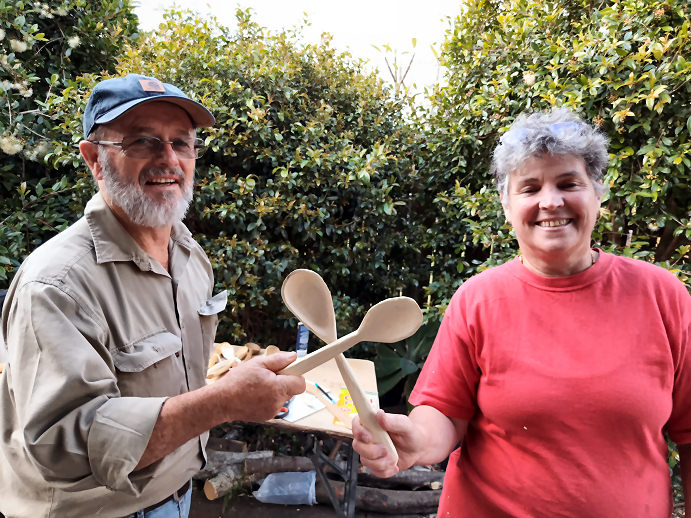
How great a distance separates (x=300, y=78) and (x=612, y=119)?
248cm

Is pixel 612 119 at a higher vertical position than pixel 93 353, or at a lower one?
higher

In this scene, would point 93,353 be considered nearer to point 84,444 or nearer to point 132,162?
Result: point 84,444

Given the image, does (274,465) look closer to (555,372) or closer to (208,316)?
(208,316)

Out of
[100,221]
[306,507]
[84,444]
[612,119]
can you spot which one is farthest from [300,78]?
[306,507]

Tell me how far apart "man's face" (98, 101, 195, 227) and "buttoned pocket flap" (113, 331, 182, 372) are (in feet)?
1.33

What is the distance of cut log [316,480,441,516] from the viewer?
3221 mm

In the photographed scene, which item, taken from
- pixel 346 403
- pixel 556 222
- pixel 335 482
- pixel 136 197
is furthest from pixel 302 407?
pixel 556 222

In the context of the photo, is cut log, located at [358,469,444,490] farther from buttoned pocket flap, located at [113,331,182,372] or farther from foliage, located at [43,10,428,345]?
buttoned pocket flap, located at [113,331,182,372]

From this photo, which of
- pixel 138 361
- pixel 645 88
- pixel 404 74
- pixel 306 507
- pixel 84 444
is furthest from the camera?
pixel 404 74

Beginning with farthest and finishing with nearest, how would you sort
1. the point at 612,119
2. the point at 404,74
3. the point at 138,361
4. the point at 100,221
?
the point at 404,74 < the point at 612,119 < the point at 100,221 < the point at 138,361

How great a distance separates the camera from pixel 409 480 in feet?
11.2

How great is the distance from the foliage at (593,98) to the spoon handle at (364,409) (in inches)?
85.1

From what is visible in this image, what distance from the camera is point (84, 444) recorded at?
1.03 metres

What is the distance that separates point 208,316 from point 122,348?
45 centimetres
